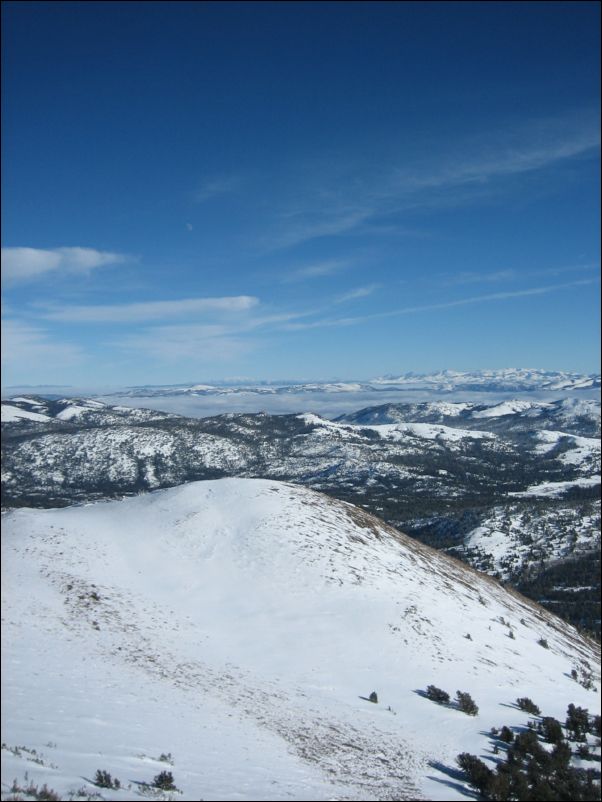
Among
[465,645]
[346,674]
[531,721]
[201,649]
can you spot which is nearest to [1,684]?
[201,649]

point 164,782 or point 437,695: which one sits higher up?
point 164,782

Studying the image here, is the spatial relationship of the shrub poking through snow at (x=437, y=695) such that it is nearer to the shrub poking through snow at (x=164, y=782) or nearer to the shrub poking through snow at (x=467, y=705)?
the shrub poking through snow at (x=467, y=705)

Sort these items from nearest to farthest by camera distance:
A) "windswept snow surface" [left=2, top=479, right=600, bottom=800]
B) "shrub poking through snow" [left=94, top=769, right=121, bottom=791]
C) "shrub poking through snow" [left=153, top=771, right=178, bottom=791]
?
"shrub poking through snow" [left=94, top=769, right=121, bottom=791] < "shrub poking through snow" [left=153, top=771, right=178, bottom=791] < "windswept snow surface" [left=2, top=479, right=600, bottom=800]

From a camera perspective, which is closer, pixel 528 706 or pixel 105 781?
pixel 105 781

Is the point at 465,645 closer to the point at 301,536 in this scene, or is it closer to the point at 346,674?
the point at 346,674

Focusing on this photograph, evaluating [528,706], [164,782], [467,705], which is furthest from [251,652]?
[164,782]

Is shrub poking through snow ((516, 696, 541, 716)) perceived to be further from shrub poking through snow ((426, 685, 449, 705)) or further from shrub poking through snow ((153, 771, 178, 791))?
shrub poking through snow ((153, 771, 178, 791))

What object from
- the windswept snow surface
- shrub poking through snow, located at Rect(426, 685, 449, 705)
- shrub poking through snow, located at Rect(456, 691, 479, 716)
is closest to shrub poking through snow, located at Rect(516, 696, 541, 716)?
the windswept snow surface

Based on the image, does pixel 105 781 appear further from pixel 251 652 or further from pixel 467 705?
pixel 467 705

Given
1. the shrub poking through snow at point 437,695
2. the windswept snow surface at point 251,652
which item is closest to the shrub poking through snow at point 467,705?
the windswept snow surface at point 251,652
